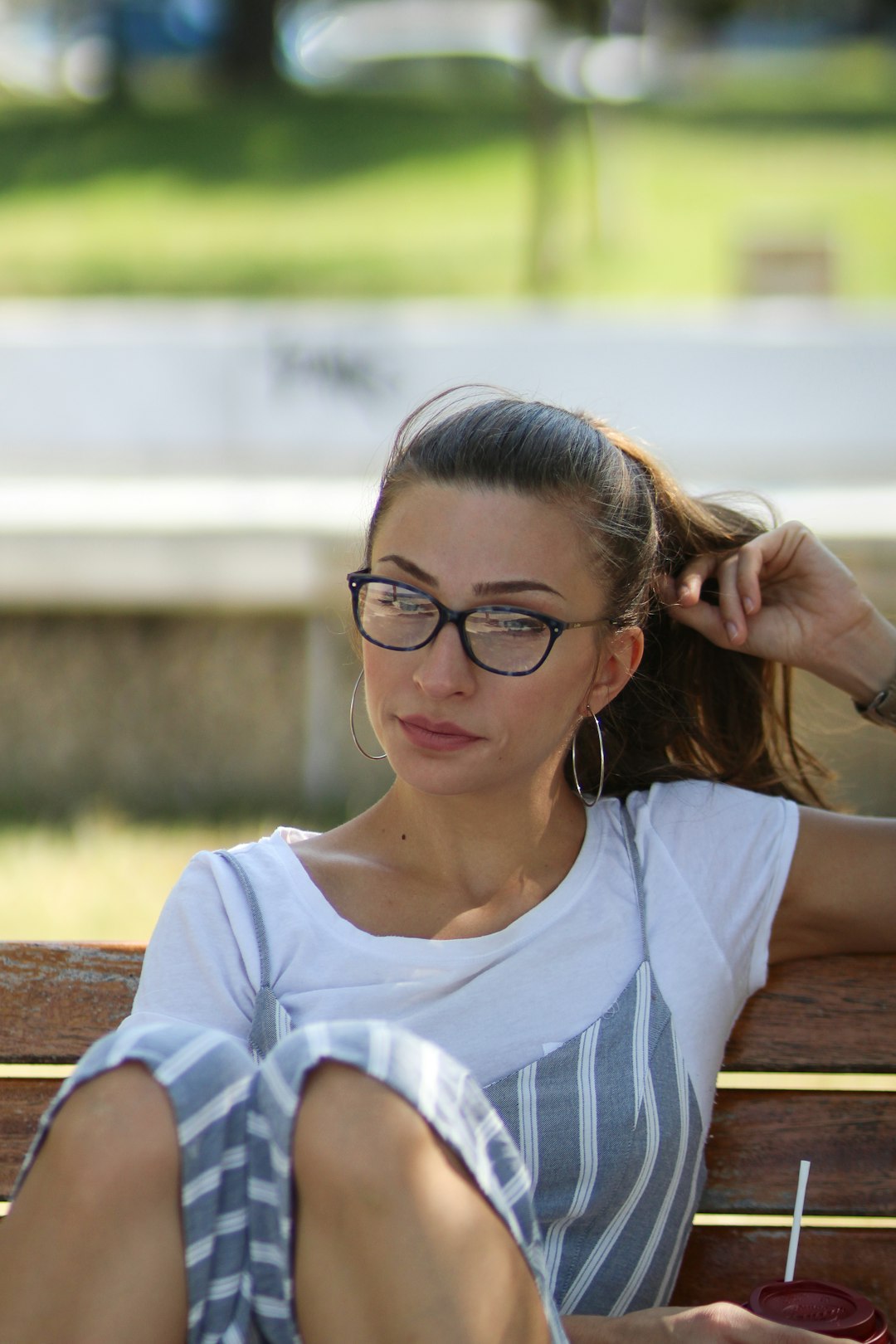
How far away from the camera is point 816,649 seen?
2482 mm

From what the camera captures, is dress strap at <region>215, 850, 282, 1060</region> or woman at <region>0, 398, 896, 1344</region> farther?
dress strap at <region>215, 850, 282, 1060</region>

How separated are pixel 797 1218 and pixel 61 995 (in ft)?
3.46

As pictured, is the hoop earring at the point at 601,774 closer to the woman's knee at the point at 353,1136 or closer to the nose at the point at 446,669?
the nose at the point at 446,669

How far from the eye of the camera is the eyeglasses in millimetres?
2143

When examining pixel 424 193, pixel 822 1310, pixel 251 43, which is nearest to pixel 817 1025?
pixel 822 1310

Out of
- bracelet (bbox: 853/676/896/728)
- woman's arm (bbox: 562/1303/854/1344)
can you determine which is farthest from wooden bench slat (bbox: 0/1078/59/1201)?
bracelet (bbox: 853/676/896/728)

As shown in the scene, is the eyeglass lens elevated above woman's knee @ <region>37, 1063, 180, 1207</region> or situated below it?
above

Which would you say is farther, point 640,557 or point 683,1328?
point 640,557

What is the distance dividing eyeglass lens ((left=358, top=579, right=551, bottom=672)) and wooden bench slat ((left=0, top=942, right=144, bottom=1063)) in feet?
1.99

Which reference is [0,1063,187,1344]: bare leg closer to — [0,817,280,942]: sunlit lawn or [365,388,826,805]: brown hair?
[365,388,826,805]: brown hair

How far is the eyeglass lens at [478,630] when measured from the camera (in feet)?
7.05

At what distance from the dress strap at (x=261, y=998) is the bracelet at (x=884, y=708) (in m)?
0.96

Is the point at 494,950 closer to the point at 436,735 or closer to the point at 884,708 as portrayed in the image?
the point at 436,735

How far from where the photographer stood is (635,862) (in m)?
2.36
